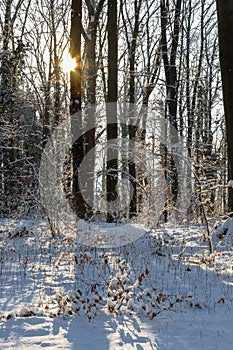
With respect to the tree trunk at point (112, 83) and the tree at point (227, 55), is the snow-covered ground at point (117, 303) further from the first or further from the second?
the tree trunk at point (112, 83)

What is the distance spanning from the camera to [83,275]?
5746 millimetres

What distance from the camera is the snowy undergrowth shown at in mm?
4375

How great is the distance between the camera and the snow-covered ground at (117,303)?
3.52 meters

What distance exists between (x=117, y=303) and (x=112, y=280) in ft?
1.25

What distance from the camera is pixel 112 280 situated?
4.77 meters

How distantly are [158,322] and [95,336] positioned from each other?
762mm

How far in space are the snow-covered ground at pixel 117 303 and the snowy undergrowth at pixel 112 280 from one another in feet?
0.04

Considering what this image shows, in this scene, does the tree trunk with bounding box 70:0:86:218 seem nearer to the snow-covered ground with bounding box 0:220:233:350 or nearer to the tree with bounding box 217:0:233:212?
the snow-covered ground with bounding box 0:220:233:350

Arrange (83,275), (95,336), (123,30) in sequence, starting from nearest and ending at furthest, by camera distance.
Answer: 1. (95,336)
2. (83,275)
3. (123,30)

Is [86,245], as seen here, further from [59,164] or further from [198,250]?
[59,164]

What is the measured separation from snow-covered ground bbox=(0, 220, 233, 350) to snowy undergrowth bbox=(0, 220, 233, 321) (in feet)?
0.04

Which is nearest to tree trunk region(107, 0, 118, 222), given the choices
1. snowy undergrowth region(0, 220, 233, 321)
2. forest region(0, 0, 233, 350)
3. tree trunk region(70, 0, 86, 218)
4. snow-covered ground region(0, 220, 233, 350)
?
forest region(0, 0, 233, 350)

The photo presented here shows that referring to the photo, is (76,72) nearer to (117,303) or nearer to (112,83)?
(112,83)

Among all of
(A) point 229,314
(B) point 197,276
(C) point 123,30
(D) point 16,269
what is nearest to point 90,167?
(D) point 16,269
